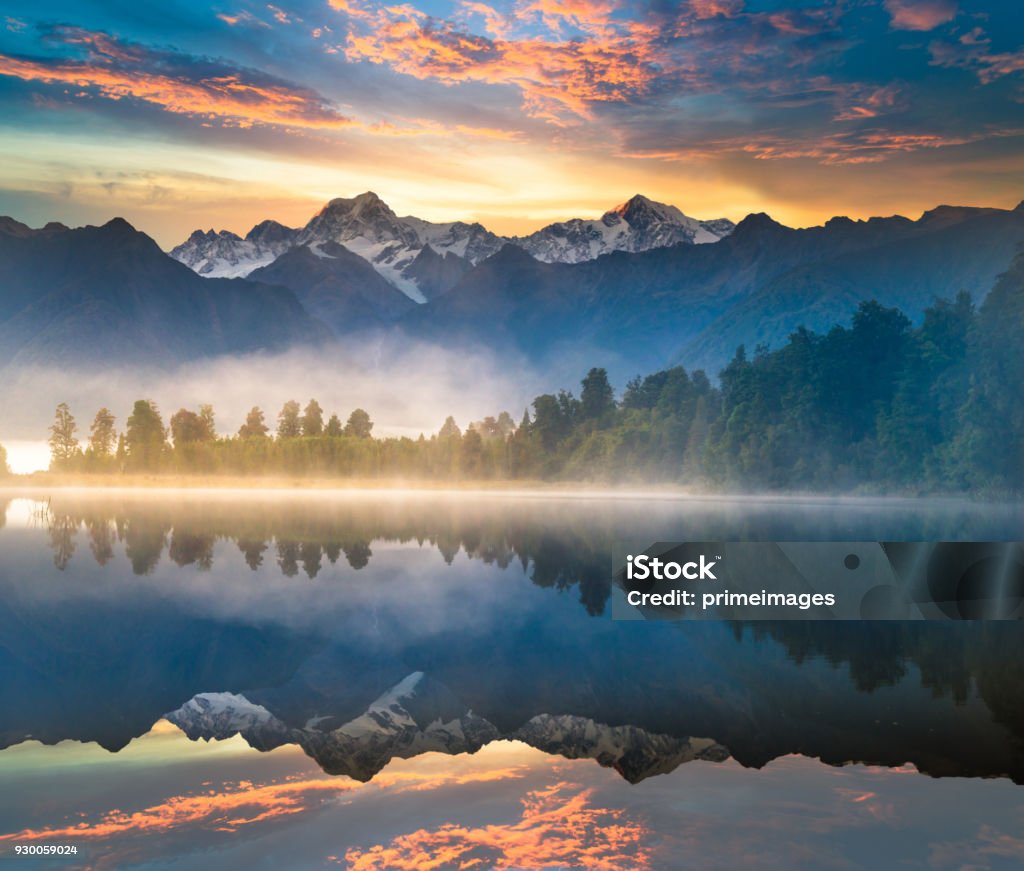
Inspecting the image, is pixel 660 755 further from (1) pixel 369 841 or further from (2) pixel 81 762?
(2) pixel 81 762

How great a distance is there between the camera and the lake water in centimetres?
1401

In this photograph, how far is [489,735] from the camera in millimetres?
19172

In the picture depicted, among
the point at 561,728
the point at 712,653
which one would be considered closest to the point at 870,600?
the point at 712,653

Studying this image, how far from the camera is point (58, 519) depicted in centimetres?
9444

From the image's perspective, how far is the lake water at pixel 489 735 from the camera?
46.0 ft

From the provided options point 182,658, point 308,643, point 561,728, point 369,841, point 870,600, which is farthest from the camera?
point 870,600

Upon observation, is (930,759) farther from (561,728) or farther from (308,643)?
(308,643)

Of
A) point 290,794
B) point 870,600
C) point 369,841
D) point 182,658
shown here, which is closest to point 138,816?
point 290,794

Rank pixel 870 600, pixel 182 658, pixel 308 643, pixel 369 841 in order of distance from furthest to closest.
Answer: pixel 870 600, pixel 308 643, pixel 182 658, pixel 369 841

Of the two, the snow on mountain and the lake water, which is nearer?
the lake water

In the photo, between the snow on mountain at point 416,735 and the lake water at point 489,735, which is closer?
the lake water at point 489,735

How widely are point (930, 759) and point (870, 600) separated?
47.8ft

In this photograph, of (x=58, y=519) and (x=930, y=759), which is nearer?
(x=930, y=759)

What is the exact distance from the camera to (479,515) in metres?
107
